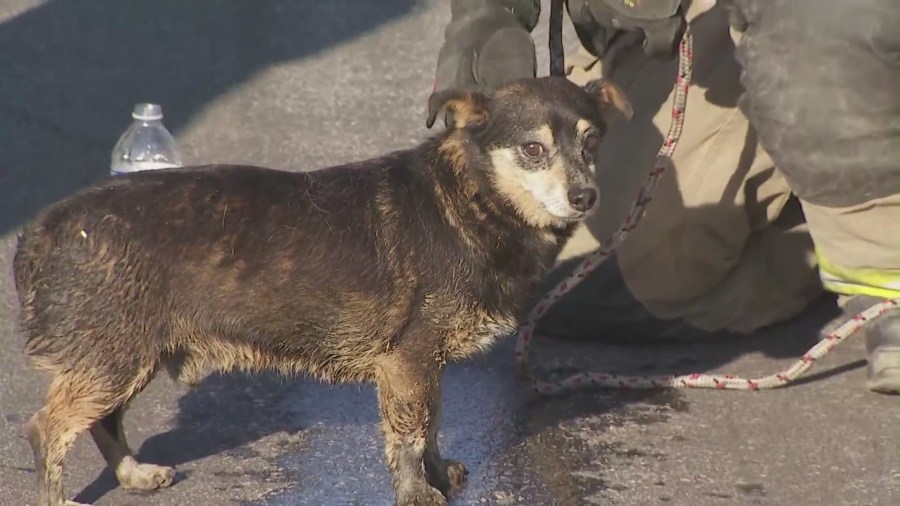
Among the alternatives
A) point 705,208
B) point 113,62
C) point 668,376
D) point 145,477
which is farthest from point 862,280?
point 113,62

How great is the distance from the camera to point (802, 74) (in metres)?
4.25

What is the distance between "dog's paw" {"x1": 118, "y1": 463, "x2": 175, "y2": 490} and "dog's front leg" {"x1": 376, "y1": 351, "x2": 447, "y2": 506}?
69cm

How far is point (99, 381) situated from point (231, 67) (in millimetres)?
4285

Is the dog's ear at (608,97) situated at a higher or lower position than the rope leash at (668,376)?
higher

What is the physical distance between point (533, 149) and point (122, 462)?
1587mm

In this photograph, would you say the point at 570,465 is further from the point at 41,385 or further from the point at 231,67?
the point at 231,67

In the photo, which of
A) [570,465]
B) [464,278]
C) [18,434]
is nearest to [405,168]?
[464,278]

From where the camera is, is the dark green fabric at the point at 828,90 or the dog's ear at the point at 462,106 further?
the dark green fabric at the point at 828,90

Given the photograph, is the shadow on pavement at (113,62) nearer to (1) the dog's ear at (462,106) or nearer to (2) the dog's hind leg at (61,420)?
(2) the dog's hind leg at (61,420)

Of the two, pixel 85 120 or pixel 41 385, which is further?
Answer: pixel 85 120

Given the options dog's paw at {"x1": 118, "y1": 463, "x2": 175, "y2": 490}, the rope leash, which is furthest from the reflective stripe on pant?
dog's paw at {"x1": 118, "y1": 463, "x2": 175, "y2": 490}

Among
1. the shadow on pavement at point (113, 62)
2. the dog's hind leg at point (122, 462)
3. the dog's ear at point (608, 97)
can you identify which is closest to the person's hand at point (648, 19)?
the dog's ear at point (608, 97)

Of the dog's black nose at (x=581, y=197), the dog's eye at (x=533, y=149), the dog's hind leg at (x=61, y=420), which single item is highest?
the dog's eye at (x=533, y=149)

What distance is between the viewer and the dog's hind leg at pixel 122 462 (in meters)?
3.98
